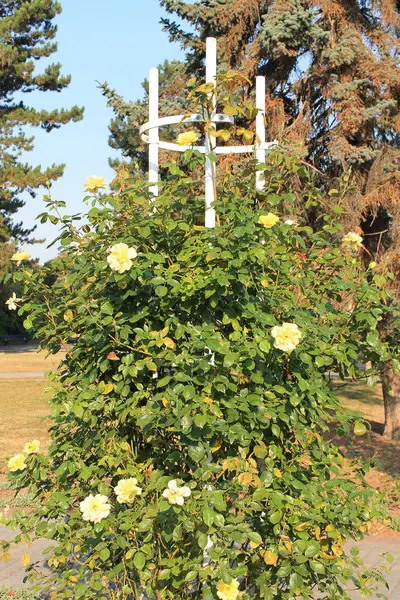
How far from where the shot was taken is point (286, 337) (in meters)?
2.36

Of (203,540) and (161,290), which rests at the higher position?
(161,290)

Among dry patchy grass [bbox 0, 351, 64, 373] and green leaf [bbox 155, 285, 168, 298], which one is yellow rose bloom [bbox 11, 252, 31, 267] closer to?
green leaf [bbox 155, 285, 168, 298]

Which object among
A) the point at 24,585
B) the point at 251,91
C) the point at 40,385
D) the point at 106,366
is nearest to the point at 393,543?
the point at 24,585

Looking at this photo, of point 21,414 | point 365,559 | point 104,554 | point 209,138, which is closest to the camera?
point 104,554

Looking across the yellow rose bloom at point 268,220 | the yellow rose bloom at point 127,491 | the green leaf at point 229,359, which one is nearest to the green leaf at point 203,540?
the yellow rose bloom at point 127,491

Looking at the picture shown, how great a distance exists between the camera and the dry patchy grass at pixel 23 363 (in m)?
22.2

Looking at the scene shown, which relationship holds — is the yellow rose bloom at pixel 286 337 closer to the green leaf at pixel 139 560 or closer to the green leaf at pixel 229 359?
the green leaf at pixel 229 359

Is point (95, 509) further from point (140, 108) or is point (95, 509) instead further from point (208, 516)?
point (140, 108)

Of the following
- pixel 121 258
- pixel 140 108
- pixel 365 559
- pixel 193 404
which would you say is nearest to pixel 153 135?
pixel 121 258

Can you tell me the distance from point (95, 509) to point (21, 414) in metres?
10.5

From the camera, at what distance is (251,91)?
28.0 feet

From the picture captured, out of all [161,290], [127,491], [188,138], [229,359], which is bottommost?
[127,491]

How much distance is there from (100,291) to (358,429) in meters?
1.19

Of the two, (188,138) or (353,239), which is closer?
(188,138)
